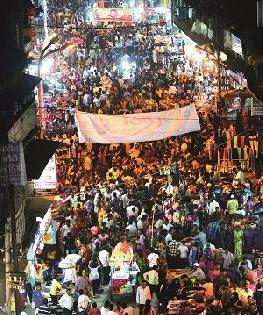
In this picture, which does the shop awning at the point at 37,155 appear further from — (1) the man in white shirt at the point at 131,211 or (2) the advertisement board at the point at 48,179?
(1) the man in white shirt at the point at 131,211

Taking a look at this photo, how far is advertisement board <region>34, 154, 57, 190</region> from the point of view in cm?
2284

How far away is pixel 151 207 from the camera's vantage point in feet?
65.4

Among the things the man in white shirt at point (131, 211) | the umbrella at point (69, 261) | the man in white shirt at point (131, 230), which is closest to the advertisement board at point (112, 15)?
the man in white shirt at point (131, 211)

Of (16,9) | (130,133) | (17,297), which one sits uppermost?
(16,9)

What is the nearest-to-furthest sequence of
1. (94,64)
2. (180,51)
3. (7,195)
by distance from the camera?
1. (7,195)
2. (94,64)
3. (180,51)

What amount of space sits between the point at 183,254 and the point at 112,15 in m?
38.1

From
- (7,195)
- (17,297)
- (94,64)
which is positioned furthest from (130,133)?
(94,64)

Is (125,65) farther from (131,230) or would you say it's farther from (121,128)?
(131,230)

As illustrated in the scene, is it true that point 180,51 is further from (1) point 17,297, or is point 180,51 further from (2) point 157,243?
(1) point 17,297

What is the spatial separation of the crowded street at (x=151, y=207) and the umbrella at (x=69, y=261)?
5 centimetres

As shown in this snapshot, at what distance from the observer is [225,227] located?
17688 millimetres

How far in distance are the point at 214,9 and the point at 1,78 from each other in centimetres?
1986

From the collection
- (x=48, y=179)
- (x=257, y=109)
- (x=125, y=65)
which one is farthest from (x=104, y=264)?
(x=125, y=65)

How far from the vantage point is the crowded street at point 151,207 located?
48.6 ft
